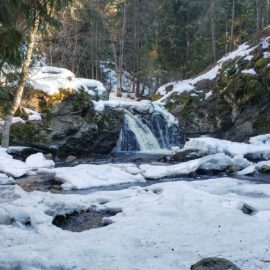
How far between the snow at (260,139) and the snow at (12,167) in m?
11.6

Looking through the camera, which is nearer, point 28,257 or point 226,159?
point 28,257

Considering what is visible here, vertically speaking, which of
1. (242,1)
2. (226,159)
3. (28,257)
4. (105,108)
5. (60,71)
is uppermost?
(242,1)

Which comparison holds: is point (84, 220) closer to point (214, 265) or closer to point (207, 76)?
point (214, 265)

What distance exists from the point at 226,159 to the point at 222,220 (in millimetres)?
7352

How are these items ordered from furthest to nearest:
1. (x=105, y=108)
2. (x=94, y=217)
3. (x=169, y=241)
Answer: (x=105, y=108) < (x=94, y=217) < (x=169, y=241)

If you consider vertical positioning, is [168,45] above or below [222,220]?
above

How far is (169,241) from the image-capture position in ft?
20.9

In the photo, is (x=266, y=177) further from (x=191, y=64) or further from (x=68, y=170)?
(x=191, y=64)

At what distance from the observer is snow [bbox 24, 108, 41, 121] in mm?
18391

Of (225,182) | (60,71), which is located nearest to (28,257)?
(225,182)

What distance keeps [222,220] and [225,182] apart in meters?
4.44

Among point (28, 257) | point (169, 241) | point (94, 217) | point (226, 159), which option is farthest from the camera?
point (226, 159)

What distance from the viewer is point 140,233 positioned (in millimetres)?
6711

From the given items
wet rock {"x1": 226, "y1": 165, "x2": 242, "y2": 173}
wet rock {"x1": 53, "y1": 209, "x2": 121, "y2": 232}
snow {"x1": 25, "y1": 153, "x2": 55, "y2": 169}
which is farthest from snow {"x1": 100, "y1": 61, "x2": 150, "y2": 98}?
wet rock {"x1": 53, "y1": 209, "x2": 121, "y2": 232}
